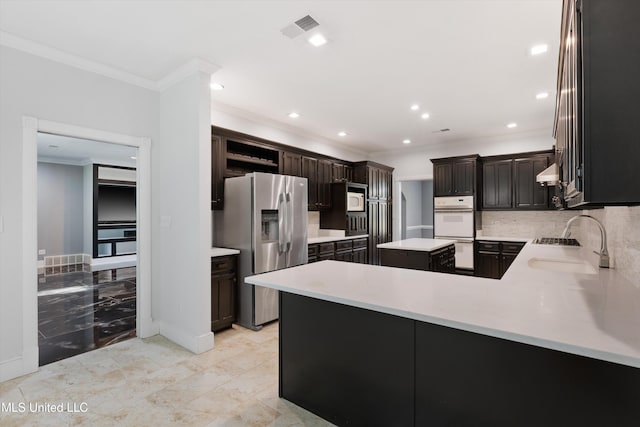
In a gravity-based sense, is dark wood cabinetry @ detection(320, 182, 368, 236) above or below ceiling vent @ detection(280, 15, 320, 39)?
below

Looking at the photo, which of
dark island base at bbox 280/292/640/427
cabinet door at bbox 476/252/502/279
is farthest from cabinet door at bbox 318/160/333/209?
dark island base at bbox 280/292/640/427

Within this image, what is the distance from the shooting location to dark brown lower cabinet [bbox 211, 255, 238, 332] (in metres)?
3.56

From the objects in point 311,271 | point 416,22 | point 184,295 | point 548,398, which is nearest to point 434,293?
point 548,398

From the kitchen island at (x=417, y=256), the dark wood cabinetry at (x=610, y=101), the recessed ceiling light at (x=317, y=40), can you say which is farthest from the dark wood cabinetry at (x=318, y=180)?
the dark wood cabinetry at (x=610, y=101)

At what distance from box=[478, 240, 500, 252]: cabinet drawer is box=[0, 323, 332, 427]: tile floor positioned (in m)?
4.44

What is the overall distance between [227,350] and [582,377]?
286 centimetres

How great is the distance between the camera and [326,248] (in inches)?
205

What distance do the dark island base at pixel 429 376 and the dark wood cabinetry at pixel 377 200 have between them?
15.0 ft

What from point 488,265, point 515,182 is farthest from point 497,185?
point 488,265

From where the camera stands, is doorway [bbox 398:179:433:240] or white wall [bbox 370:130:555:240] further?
doorway [bbox 398:179:433:240]

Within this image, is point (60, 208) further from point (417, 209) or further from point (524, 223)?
point (524, 223)

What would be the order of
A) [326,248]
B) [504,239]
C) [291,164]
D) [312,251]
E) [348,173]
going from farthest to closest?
1. [348,173]
2. [504,239]
3. [326,248]
4. [291,164]
5. [312,251]

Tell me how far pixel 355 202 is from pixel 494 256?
271 centimetres

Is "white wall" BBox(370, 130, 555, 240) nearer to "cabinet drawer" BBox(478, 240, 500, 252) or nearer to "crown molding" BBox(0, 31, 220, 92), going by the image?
"cabinet drawer" BBox(478, 240, 500, 252)
